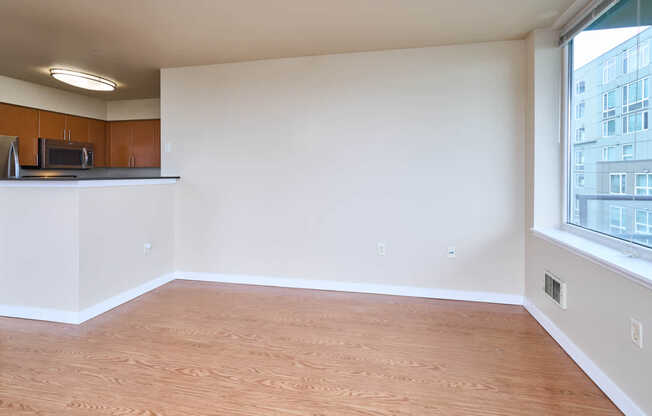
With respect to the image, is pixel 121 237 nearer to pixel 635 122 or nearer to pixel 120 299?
pixel 120 299

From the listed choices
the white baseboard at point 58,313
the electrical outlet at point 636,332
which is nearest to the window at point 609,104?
the electrical outlet at point 636,332

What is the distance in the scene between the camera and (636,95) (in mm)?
1991

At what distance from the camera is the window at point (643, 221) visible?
6.16ft

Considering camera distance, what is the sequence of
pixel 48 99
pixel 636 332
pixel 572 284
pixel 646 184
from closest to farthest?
pixel 636 332 → pixel 646 184 → pixel 572 284 → pixel 48 99

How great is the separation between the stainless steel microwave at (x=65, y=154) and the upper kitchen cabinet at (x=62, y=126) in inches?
4.8

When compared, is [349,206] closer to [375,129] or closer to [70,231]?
[375,129]

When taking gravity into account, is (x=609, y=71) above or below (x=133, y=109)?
below

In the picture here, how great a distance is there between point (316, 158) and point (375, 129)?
2.11ft

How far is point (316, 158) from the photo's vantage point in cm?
381

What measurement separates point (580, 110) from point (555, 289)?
4.23 feet

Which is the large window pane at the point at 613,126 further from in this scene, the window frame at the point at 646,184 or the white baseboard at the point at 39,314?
the white baseboard at the point at 39,314

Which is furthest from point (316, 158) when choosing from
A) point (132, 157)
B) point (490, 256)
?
point (132, 157)

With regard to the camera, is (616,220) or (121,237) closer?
(616,220)

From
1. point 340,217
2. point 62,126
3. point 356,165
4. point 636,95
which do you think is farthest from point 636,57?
point 62,126
